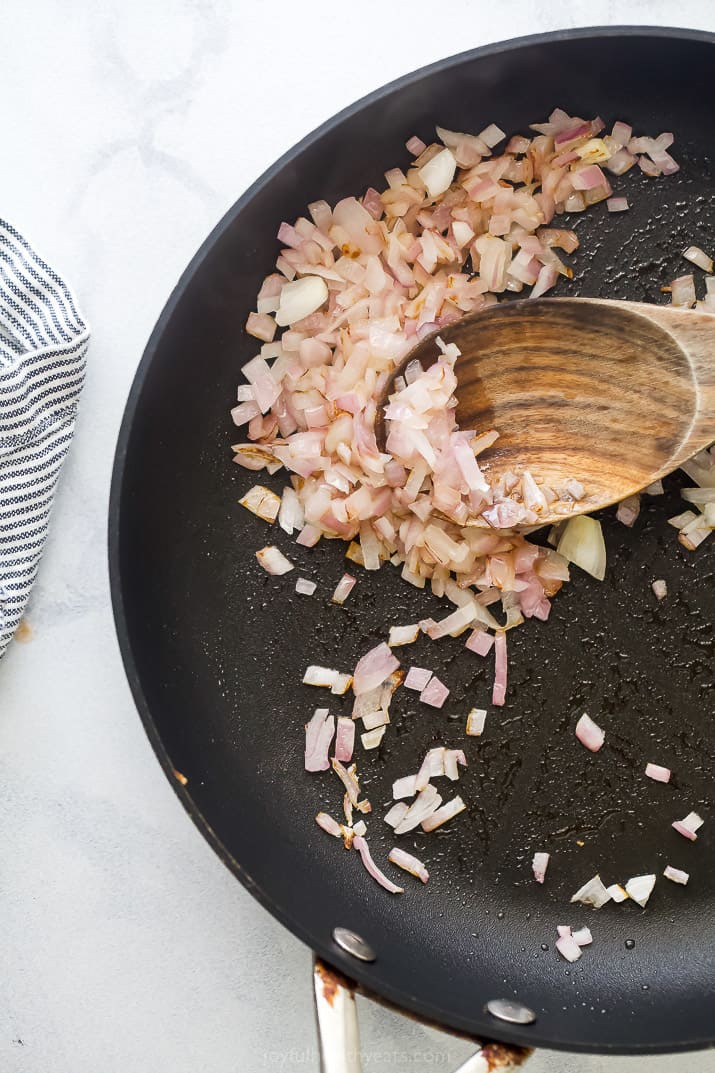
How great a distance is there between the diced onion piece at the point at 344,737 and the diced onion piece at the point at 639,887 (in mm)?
411

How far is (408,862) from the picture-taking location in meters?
1.18

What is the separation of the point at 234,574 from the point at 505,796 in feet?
1.50

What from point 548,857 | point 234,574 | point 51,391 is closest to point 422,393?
point 234,574

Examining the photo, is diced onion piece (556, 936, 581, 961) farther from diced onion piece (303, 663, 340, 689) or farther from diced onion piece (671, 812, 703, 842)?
diced onion piece (303, 663, 340, 689)

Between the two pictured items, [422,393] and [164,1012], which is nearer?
[422,393]

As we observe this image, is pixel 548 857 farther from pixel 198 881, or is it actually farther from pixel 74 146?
pixel 74 146

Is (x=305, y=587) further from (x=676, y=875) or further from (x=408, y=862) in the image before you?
(x=676, y=875)

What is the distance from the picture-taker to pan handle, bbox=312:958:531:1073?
917 mm

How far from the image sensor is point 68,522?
1156mm

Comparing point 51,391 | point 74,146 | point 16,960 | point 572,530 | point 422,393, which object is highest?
point 74,146

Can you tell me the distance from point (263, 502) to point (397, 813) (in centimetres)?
44

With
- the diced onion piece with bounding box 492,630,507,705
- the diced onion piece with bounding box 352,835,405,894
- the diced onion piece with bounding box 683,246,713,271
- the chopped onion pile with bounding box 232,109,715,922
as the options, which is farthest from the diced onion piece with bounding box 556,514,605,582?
the diced onion piece with bounding box 352,835,405,894

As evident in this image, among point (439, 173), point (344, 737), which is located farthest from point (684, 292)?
point (344, 737)

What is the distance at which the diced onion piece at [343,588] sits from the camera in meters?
1.16
